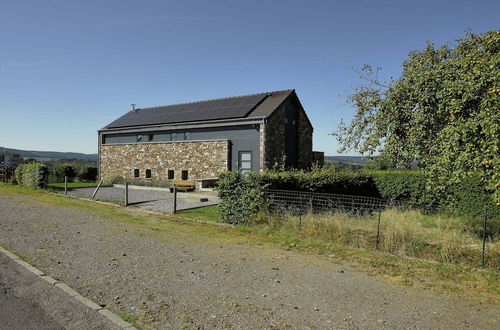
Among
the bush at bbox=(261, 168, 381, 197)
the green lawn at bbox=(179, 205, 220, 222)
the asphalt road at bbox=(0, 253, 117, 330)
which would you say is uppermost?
the bush at bbox=(261, 168, 381, 197)

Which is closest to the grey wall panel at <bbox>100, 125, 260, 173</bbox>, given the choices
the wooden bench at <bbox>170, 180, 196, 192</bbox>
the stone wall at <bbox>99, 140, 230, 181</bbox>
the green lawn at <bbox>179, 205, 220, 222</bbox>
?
the stone wall at <bbox>99, 140, 230, 181</bbox>

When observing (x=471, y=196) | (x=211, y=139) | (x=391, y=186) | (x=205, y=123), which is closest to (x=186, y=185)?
(x=211, y=139)

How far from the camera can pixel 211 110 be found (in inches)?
1061

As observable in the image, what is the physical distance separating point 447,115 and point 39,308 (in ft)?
37.4

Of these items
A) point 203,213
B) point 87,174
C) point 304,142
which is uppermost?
point 304,142

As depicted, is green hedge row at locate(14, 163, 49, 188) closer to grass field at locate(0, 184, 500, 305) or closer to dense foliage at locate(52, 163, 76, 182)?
dense foliage at locate(52, 163, 76, 182)

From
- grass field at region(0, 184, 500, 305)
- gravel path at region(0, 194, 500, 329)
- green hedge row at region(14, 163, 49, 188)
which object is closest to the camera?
gravel path at region(0, 194, 500, 329)

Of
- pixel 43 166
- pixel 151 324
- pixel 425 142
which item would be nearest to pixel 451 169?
pixel 425 142

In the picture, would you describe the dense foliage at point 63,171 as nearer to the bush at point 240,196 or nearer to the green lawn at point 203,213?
the green lawn at point 203,213

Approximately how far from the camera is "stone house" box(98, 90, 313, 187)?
23.2m

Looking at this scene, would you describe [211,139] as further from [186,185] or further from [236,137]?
[186,185]

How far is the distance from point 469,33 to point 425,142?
4544mm

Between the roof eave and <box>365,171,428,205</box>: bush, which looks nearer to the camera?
<box>365,171,428,205</box>: bush

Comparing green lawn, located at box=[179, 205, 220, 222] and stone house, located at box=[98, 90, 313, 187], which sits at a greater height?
stone house, located at box=[98, 90, 313, 187]
